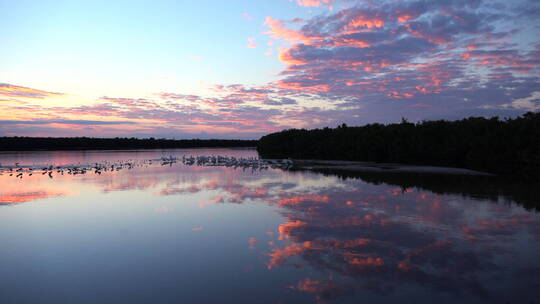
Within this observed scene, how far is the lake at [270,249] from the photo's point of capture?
25.5 feet

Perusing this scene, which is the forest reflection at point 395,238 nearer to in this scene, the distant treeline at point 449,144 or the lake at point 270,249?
the lake at point 270,249

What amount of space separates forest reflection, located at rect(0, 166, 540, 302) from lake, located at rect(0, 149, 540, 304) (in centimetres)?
5

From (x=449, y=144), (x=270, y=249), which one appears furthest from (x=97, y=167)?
(x=449, y=144)

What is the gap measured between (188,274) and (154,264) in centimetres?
125

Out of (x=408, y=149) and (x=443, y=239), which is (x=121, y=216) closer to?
(x=443, y=239)

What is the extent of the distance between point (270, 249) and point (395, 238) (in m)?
4.02

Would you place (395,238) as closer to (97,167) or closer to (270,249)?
(270,249)

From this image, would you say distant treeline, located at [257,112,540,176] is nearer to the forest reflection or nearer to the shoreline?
the shoreline

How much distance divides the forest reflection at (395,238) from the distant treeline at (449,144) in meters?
17.7

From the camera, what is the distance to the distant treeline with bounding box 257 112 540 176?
36250mm

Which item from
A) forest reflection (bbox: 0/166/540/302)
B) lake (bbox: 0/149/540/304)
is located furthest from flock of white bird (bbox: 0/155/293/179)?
lake (bbox: 0/149/540/304)

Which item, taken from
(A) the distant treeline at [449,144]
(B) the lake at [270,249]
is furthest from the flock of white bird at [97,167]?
(A) the distant treeline at [449,144]

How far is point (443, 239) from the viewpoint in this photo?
11531mm

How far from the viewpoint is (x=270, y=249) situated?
420 inches
